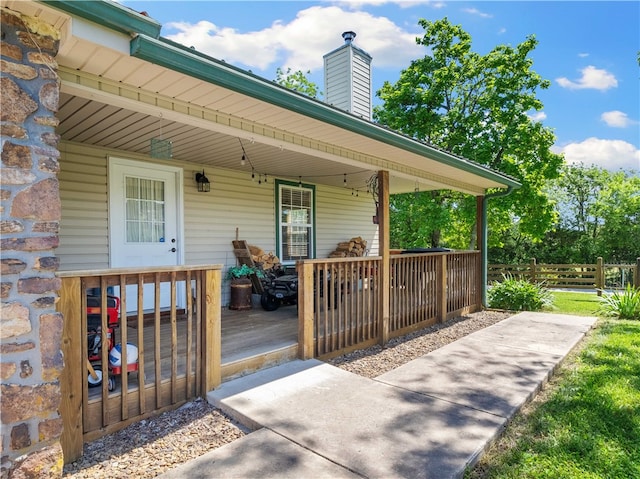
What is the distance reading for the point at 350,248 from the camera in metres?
7.87

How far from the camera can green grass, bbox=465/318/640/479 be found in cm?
221

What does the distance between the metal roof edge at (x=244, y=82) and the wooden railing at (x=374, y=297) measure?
139 centimetres

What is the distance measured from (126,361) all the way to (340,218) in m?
5.81

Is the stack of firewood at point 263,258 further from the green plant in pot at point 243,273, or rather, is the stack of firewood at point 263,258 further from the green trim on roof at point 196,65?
the green trim on roof at point 196,65

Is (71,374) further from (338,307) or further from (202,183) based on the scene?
(202,183)

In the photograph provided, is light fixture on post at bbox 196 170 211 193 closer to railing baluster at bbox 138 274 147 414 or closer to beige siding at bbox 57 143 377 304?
beige siding at bbox 57 143 377 304

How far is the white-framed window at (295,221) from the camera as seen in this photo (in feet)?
22.5

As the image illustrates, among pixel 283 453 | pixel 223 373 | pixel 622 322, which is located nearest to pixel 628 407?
pixel 283 453

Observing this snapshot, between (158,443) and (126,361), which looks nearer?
(158,443)

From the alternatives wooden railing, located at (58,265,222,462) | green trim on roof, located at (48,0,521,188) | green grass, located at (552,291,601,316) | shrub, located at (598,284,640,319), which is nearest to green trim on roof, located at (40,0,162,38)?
green trim on roof, located at (48,0,521,188)

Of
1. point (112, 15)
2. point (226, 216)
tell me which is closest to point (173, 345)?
point (112, 15)

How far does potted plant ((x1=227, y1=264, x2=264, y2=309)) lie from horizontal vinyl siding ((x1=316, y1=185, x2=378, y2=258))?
1.88 metres

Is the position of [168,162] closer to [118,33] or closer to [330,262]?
[330,262]

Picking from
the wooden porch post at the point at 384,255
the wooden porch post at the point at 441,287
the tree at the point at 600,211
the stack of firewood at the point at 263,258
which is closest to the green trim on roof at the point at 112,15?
the wooden porch post at the point at 384,255
